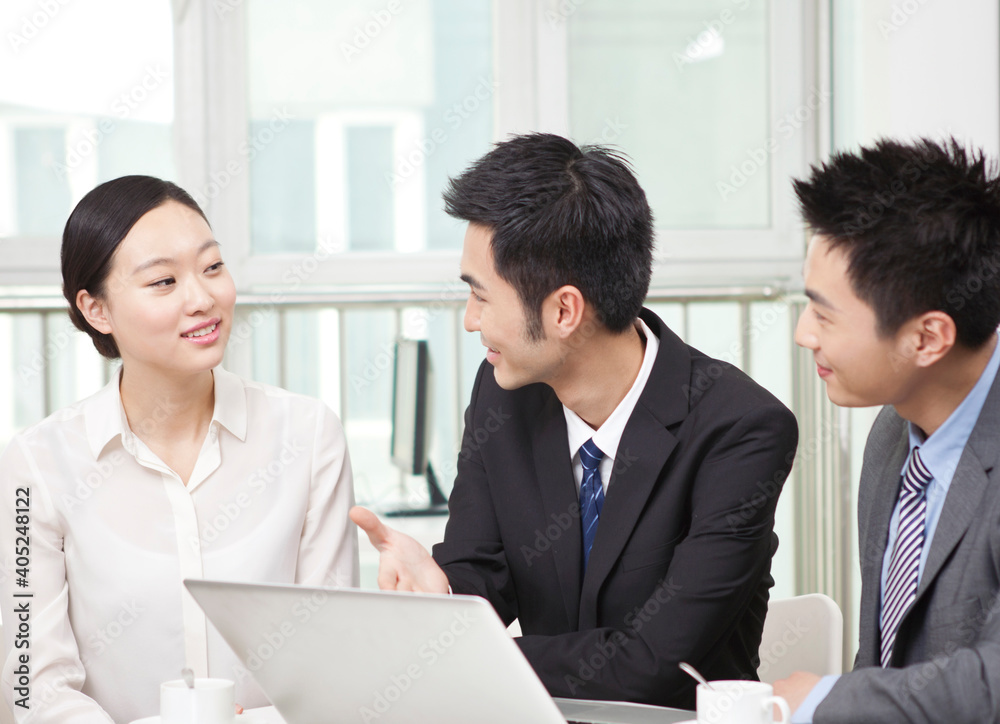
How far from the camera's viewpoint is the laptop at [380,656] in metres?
0.84

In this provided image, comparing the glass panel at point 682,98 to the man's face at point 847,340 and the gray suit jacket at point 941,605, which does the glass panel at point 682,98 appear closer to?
the gray suit jacket at point 941,605

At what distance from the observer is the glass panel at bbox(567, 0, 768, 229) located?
122 inches

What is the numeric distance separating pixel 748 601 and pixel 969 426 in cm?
40

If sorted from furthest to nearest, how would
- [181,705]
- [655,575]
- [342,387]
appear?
[342,387]
[655,575]
[181,705]

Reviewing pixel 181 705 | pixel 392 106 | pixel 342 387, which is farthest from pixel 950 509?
pixel 392 106

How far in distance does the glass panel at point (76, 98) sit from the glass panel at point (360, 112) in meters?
0.30

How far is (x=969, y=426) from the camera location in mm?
1163

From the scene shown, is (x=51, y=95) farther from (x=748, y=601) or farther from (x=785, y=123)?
(x=748, y=601)

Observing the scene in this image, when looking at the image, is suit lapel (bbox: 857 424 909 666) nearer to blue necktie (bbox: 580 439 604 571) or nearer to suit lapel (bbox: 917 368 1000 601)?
suit lapel (bbox: 917 368 1000 601)

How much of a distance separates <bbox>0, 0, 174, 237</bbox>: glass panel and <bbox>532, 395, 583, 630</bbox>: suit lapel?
6.59 ft

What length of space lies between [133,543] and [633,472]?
0.71 meters

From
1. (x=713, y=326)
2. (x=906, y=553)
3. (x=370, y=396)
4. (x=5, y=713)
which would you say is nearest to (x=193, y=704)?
(x=5, y=713)

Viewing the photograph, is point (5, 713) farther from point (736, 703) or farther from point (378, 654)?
point (736, 703)

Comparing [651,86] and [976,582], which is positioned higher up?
[651,86]
